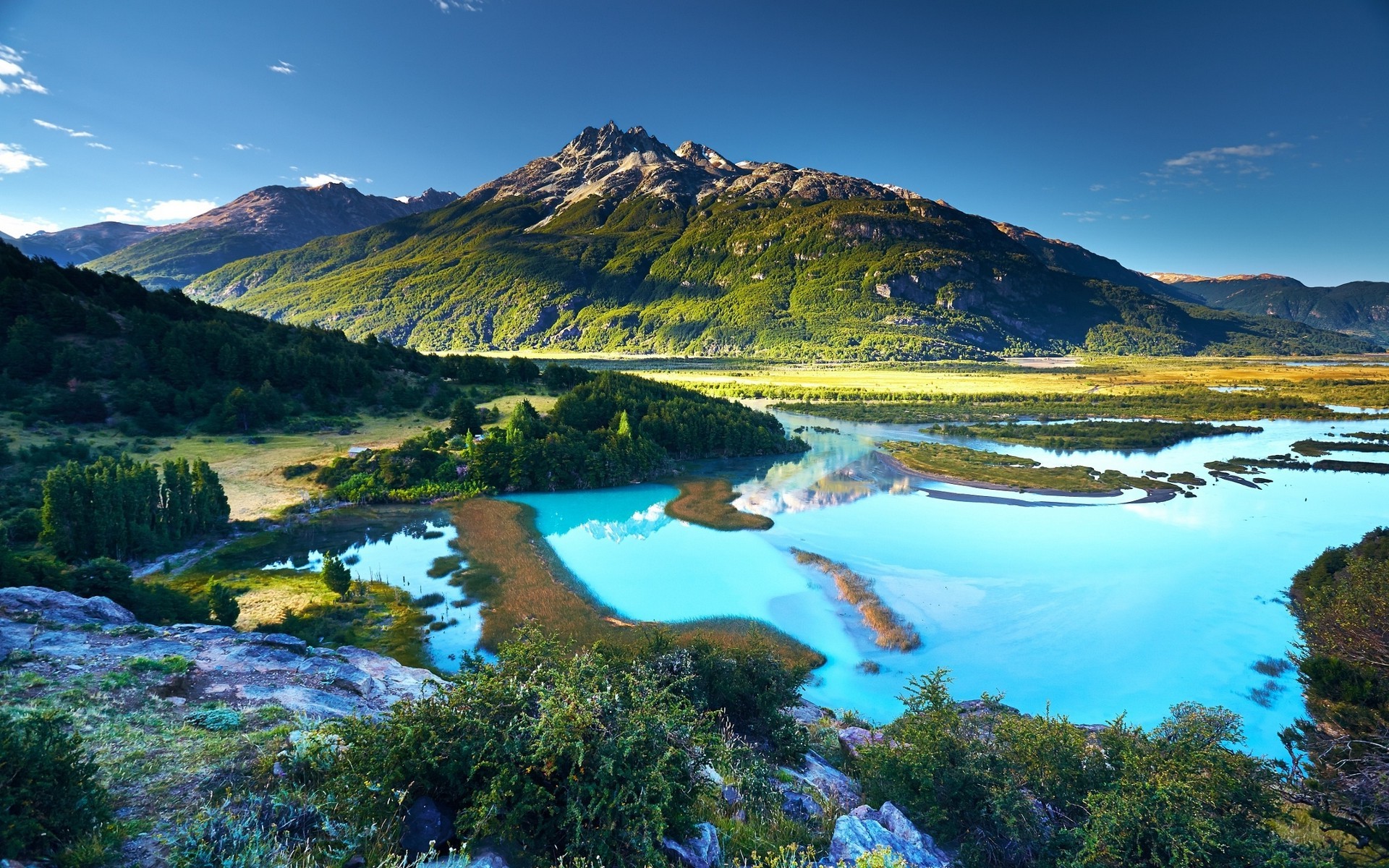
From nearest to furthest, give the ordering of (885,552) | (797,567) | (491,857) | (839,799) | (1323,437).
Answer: (491,857)
(839,799)
(797,567)
(885,552)
(1323,437)

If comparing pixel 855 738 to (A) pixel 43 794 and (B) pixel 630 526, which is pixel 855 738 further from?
(B) pixel 630 526

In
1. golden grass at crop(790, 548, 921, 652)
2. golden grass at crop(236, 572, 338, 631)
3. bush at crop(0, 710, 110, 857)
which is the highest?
bush at crop(0, 710, 110, 857)

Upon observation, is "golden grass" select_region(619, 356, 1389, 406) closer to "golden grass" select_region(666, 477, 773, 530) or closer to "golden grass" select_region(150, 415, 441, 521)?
"golden grass" select_region(666, 477, 773, 530)

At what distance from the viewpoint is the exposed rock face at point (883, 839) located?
8.52 m

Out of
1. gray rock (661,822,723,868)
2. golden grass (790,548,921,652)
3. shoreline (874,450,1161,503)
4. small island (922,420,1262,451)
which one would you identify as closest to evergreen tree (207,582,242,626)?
gray rock (661,822,723,868)

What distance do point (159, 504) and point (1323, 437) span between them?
5368 inches

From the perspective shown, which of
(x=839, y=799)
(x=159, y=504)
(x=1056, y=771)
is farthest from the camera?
(x=159, y=504)

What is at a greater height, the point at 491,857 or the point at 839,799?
the point at 491,857

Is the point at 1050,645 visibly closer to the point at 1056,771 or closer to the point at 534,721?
the point at 1056,771

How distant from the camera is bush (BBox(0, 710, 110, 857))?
204 inches

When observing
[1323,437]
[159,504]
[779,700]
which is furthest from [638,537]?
[1323,437]

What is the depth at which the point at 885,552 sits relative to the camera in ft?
127

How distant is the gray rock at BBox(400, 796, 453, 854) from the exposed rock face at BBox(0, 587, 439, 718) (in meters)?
3.72

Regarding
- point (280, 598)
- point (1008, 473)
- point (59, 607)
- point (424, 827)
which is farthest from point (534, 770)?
point (1008, 473)
